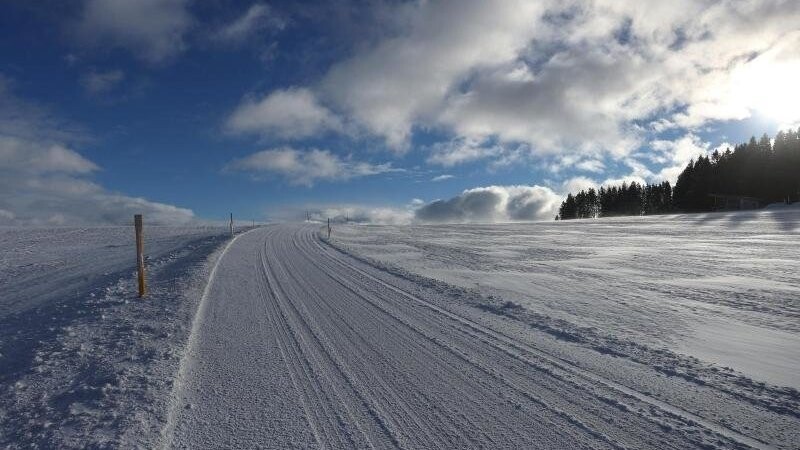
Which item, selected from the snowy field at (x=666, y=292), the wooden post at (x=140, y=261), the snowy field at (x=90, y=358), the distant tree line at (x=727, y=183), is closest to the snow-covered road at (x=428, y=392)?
the snowy field at (x=90, y=358)

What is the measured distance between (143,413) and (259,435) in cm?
121

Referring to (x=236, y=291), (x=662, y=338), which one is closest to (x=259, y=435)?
(x=662, y=338)

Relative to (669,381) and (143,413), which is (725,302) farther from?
(143,413)

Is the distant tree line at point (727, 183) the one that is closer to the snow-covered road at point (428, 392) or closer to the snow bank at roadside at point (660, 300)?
the snow bank at roadside at point (660, 300)

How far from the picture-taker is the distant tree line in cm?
6594

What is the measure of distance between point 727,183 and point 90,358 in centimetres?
8884

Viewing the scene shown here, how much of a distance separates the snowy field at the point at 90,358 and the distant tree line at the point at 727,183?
78.1m

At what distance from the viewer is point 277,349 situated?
597 cm

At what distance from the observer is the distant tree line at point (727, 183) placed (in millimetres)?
65938

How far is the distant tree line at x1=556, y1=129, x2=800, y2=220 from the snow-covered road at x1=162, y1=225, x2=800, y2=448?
7564 cm

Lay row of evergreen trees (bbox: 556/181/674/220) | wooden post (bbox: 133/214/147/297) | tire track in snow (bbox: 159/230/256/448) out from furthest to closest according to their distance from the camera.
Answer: row of evergreen trees (bbox: 556/181/674/220), wooden post (bbox: 133/214/147/297), tire track in snow (bbox: 159/230/256/448)

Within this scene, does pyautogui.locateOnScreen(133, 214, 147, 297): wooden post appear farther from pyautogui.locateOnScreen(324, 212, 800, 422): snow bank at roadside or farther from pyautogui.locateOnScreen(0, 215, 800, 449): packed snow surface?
pyautogui.locateOnScreen(324, 212, 800, 422): snow bank at roadside

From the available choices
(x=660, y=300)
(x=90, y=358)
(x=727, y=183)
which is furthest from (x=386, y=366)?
(x=727, y=183)

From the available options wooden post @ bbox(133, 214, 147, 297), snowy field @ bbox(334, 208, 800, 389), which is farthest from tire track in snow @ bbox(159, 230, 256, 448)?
snowy field @ bbox(334, 208, 800, 389)
